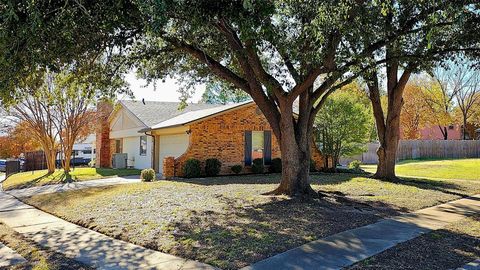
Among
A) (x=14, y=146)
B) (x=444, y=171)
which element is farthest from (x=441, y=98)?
(x=14, y=146)

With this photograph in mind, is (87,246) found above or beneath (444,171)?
beneath

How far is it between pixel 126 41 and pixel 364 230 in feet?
23.0

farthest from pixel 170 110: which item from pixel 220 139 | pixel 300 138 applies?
pixel 300 138

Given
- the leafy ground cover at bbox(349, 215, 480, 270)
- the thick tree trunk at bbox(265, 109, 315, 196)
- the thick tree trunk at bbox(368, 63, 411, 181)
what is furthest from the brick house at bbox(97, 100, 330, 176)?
the leafy ground cover at bbox(349, 215, 480, 270)

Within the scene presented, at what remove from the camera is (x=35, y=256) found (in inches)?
234

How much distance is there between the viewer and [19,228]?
8.20 m

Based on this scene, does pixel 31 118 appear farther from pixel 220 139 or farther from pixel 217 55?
pixel 217 55

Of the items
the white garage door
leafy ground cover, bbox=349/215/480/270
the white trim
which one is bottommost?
leafy ground cover, bbox=349/215/480/270

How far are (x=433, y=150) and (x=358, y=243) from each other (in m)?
31.9

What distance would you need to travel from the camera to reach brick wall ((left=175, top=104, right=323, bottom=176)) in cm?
1883

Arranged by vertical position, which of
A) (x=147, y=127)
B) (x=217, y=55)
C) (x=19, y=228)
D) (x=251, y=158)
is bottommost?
(x=19, y=228)

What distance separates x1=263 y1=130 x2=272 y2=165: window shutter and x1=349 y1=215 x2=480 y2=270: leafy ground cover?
13.6 metres

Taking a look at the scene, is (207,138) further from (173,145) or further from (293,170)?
(293,170)

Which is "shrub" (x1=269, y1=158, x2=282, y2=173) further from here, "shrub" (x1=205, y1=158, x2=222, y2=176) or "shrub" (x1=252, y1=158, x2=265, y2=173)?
"shrub" (x1=205, y1=158, x2=222, y2=176)
